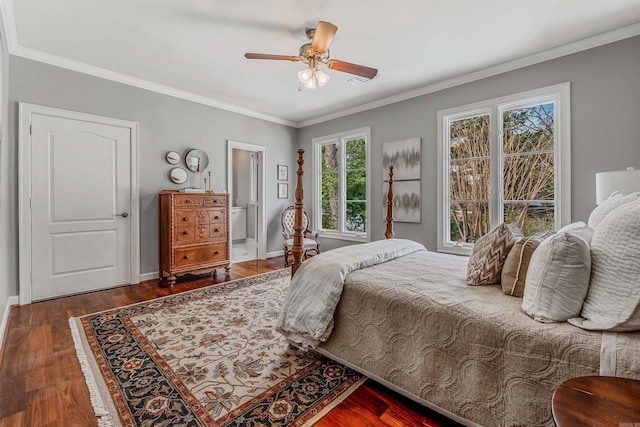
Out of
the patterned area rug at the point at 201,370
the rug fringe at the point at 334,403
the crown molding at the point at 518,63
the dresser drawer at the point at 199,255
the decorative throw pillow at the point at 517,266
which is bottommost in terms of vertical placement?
the rug fringe at the point at 334,403

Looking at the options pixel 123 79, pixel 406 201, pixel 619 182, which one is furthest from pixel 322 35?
pixel 123 79

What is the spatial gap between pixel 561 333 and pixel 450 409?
0.62 m

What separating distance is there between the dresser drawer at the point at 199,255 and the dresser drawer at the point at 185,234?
118mm

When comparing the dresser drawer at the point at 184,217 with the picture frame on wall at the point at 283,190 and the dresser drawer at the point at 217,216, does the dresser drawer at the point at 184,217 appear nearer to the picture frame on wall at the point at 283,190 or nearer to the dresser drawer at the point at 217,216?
the dresser drawer at the point at 217,216

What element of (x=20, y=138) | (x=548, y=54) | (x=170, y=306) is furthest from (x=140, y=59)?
(x=548, y=54)

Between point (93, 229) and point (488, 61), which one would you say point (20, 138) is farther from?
point (488, 61)

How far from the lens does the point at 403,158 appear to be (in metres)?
4.25

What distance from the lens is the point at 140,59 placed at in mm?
3217

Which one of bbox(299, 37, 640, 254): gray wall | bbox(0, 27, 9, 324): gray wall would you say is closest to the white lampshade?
bbox(299, 37, 640, 254): gray wall

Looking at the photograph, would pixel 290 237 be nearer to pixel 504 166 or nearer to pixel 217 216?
pixel 217 216

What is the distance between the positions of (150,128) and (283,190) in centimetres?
248

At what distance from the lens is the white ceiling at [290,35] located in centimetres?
235

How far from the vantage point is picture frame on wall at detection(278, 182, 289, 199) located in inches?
222

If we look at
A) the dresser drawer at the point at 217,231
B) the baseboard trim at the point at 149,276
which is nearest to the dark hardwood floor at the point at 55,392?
the baseboard trim at the point at 149,276
